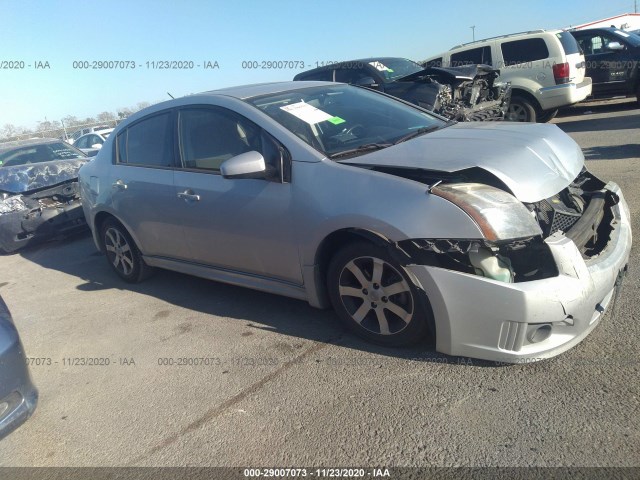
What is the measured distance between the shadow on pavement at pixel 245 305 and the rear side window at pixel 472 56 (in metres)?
8.55

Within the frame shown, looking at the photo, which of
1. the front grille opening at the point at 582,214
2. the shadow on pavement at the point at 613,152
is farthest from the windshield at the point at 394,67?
the front grille opening at the point at 582,214

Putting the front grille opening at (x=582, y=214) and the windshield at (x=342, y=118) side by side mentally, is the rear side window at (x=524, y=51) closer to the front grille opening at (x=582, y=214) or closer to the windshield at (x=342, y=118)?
the windshield at (x=342, y=118)

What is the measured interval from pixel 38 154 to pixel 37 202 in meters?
1.56

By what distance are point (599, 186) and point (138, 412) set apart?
10.9 ft

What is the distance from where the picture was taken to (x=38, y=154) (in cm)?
833

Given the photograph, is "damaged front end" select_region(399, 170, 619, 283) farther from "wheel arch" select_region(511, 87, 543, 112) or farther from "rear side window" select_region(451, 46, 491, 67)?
"rear side window" select_region(451, 46, 491, 67)

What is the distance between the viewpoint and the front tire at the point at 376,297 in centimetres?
304

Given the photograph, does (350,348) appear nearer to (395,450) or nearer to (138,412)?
(395,450)

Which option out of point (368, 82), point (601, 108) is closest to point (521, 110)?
point (368, 82)

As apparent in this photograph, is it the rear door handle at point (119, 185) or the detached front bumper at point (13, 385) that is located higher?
the rear door handle at point (119, 185)

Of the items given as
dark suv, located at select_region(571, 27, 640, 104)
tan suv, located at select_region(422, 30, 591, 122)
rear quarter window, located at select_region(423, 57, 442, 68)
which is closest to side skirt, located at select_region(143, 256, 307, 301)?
tan suv, located at select_region(422, 30, 591, 122)

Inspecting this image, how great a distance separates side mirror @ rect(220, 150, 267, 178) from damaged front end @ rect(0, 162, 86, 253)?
14.8 ft

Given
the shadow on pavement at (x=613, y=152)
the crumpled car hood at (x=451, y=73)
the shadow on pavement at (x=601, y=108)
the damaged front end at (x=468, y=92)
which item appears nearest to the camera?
the shadow on pavement at (x=613, y=152)

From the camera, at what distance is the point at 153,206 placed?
4.49 metres
